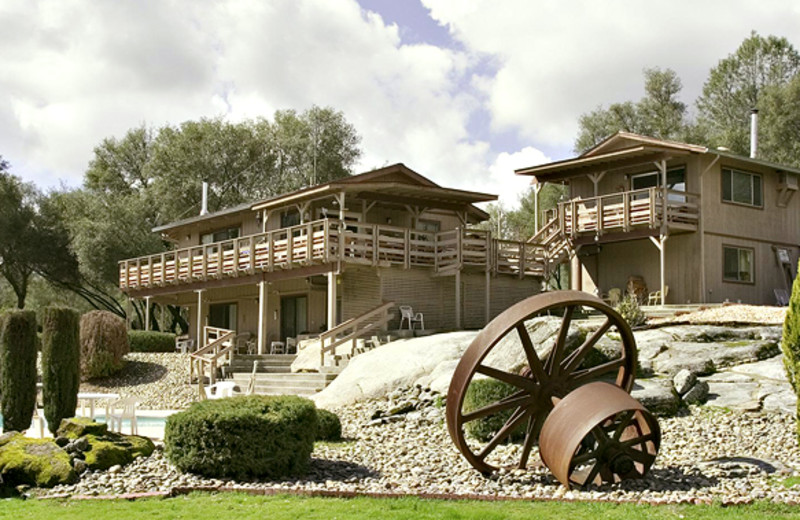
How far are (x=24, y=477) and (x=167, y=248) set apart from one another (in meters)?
39.2

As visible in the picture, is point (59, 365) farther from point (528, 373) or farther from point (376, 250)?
point (376, 250)

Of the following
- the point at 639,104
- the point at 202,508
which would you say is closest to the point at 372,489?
the point at 202,508

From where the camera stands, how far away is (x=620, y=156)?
3052 cm

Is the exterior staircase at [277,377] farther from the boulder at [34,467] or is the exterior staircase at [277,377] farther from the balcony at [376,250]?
the boulder at [34,467]

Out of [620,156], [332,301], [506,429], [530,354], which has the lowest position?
[506,429]

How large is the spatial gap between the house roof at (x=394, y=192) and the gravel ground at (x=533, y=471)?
13666 mm

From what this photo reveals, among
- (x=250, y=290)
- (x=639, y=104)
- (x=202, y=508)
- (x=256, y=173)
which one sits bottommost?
(x=202, y=508)

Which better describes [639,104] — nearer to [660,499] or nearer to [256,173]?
[256,173]

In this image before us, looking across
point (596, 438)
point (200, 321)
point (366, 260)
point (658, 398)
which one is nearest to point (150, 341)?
point (200, 321)

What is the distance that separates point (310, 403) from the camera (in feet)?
43.1

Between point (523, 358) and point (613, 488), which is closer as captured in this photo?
point (613, 488)

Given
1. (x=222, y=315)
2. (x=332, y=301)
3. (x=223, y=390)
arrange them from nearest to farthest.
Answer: (x=223, y=390)
(x=332, y=301)
(x=222, y=315)

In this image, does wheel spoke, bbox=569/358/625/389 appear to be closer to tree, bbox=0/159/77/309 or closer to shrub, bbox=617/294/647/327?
shrub, bbox=617/294/647/327

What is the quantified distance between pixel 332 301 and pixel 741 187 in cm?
1417
